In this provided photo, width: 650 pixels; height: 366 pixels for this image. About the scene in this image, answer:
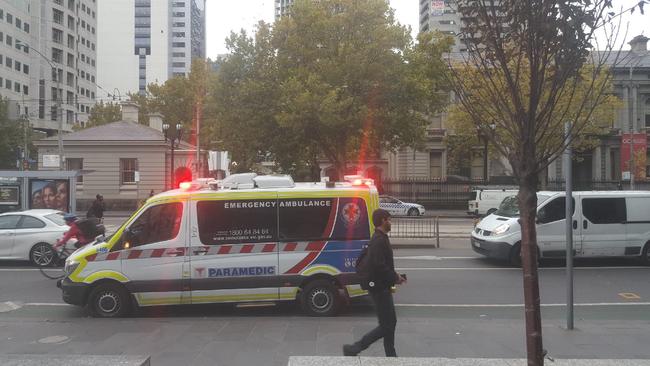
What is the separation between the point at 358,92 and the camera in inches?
1145

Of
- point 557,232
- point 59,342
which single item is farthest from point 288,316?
point 557,232

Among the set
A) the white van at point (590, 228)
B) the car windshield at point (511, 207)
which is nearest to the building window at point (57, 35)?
the car windshield at point (511, 207)

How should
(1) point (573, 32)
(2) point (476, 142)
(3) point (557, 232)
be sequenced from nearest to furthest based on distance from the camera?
(1) point (573, 32), (3) point (557, 232), (2) point (476, 142)

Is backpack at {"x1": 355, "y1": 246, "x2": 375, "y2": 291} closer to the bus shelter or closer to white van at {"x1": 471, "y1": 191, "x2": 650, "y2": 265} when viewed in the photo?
white van at {"x1": 471, "y1": 191, "x2": 650, "y2": 265}

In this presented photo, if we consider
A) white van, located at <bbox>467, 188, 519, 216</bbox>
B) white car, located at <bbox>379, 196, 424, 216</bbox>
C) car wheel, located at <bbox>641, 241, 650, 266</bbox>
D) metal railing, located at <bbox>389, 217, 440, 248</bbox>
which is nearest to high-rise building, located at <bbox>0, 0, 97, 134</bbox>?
white car, located at <bbox>379, 196, 424, 216</bbox>

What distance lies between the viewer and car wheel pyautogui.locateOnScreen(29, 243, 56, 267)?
13000 mm

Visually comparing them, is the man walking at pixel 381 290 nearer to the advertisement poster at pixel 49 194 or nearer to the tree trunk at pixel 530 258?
the tree trunk at pixel 530 258

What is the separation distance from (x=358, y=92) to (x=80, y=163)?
22768 mm

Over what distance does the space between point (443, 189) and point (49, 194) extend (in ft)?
99.4

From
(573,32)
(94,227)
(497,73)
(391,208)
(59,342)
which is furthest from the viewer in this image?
(391,208)

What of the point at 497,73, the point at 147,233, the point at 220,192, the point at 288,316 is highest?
the point at 497,73

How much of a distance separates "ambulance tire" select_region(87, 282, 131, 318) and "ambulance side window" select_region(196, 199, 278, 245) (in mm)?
1526

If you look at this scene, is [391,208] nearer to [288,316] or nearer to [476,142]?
[476,142]

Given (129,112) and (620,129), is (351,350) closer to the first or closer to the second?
(129,112)
